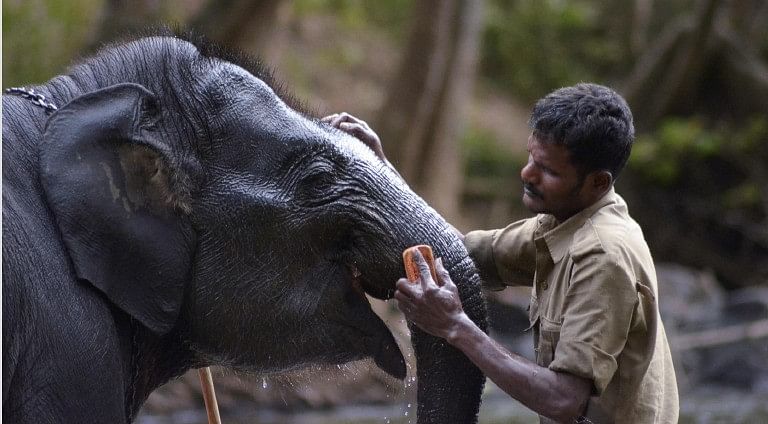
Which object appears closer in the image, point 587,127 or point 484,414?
point 587,127

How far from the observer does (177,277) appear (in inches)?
172

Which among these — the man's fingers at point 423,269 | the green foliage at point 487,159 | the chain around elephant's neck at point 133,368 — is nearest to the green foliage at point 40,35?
→ the green foliage at point 487,159

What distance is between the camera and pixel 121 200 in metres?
4.27

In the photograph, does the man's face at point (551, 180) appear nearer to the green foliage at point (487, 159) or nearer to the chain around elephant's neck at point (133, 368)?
the chain around elephant's neck at point (133, 368)

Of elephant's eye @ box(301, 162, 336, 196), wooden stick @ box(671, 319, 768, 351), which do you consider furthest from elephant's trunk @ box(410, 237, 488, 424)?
wooden stick @ box(671, 319, 768, 351)

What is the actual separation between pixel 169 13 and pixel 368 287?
9428 mm

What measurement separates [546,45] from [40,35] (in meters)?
10.5

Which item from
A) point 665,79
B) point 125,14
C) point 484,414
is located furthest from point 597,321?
point 665,79

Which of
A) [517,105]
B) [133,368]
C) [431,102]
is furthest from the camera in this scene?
[517,105]

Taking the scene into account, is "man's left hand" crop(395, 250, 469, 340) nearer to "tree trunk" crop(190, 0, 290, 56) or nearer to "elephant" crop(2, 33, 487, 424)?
"elephant" crop(2, 33, 487, 424)

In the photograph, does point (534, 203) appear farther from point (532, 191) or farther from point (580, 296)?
point (580, 296)

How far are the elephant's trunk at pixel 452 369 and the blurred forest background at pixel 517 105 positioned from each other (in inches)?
190

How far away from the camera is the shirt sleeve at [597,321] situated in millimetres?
4160

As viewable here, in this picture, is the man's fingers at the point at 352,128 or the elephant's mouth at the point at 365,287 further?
the man's fingers at the point at 352,128
